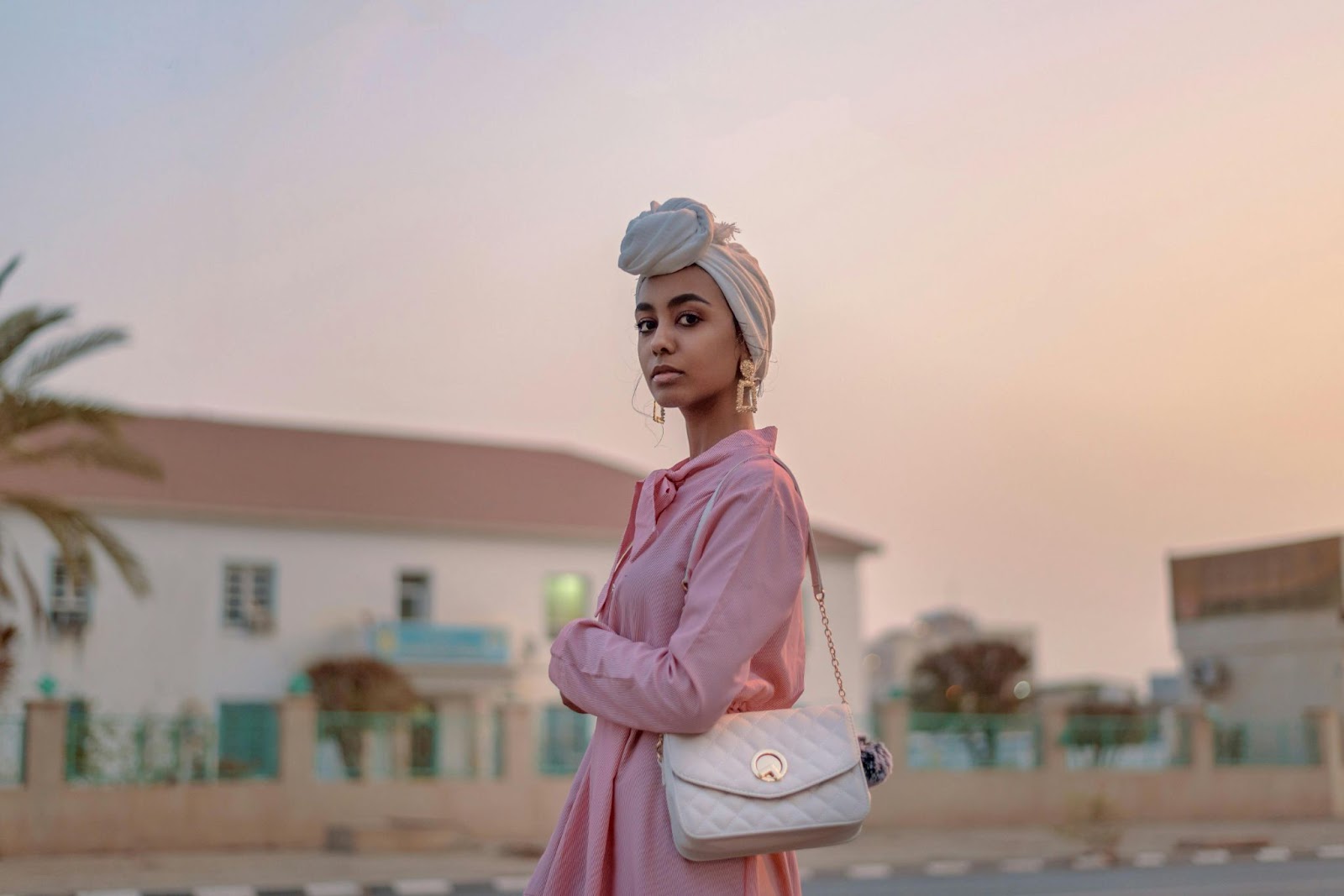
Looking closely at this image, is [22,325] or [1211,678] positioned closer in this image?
[22,325]

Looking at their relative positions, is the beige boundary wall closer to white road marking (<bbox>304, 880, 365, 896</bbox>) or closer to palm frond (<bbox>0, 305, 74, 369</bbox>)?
palm frond (<bbox>0, 305, 74, 369</bbox>)

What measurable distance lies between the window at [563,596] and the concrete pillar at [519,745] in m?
15.4

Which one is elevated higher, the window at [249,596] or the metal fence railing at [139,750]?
the window at [249,596]

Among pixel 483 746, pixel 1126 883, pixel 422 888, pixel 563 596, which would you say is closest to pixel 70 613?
pixel 563 596

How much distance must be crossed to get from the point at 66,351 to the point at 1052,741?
1675 cm

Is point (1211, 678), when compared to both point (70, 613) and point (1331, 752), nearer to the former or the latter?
point (1331, 752)

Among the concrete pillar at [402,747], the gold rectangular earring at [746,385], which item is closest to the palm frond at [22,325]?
the concrete pillar at [402,747]

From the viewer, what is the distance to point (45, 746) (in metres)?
18.8

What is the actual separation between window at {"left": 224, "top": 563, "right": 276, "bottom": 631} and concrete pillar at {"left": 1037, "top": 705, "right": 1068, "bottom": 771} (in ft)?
58.1

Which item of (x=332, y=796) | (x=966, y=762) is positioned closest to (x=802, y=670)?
(x=332, y=796)

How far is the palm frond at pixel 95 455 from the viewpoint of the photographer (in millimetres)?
19422

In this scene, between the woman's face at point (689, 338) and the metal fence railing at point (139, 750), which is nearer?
the woman's face at point (689, 338)

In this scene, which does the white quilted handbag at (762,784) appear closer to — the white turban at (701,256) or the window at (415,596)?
the white turban at (701,256)

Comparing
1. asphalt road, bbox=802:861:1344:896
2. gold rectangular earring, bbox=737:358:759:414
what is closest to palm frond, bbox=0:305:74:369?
asphalt road, bbox=802:861:1344:896
